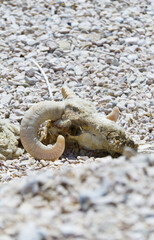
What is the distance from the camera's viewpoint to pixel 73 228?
1912 millimetres

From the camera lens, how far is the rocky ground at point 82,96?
1.99 m

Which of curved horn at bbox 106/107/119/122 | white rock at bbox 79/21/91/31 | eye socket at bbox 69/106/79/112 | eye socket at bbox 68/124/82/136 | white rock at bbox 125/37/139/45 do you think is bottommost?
eye socket at bbox 68/124/82/136

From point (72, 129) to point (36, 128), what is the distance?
47 centimetres

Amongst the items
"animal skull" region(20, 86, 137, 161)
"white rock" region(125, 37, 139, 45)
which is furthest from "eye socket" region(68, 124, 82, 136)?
"white rock" region(125, 37, 139, 45)

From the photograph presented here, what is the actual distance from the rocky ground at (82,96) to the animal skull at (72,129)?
199 millimetres

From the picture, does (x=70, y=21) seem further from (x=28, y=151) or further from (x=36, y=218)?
(x=36, y=218)

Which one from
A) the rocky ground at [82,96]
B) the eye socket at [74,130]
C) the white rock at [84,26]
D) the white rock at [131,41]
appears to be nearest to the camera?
the rocky ground at [82,96]

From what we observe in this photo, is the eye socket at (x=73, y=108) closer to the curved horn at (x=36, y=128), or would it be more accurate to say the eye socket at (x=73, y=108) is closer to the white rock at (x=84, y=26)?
the curved horn at (x=36, y=128)

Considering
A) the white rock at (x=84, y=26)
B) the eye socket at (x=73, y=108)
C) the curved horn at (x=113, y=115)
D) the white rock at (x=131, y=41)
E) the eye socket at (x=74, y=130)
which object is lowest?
the eye socket at (x=74, y=130)

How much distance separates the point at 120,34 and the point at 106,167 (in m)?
7.43

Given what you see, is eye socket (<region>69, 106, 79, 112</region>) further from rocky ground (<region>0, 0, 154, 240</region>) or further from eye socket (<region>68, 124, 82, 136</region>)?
rocky ground (<region>0, 0, 154, 240</region>)

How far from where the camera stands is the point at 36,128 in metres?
5.67

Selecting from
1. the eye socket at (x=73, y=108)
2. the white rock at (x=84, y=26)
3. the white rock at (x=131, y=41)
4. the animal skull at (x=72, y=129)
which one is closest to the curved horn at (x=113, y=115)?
the animal skull at (x=72, y=129)

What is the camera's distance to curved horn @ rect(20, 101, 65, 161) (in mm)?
5605
